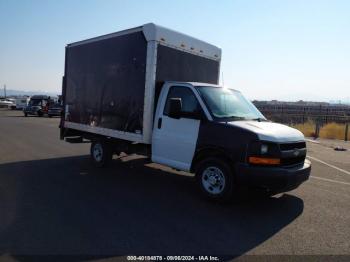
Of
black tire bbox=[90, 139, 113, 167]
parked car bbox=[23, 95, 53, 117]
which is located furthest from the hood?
parked car bbox=[23, 95, 53, 117]

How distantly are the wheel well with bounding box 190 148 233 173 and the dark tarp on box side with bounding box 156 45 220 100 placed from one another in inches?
66.1

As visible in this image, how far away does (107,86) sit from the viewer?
343 inches

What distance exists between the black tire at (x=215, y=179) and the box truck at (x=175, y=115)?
2cm

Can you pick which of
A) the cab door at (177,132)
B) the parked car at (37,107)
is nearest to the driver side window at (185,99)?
the cab door at (177,132)

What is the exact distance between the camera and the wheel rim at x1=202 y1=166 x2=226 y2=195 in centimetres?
625

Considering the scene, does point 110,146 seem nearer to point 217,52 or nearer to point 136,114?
point 136,114

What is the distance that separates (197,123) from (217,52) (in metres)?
3.17

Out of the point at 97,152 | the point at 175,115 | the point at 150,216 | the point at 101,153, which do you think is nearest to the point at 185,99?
the point at 175,115

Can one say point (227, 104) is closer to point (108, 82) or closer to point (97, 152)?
point (108, 82)

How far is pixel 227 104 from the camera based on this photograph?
6.94 m

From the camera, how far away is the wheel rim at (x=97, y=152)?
931 cm

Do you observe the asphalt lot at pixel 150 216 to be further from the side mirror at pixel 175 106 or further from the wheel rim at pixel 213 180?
the side mirror at pixel 175 106

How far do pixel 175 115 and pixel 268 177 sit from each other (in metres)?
2.10

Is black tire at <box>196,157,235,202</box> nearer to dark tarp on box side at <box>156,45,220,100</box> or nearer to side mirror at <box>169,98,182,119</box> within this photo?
side mirror at <box>169,98,182,119</box>
